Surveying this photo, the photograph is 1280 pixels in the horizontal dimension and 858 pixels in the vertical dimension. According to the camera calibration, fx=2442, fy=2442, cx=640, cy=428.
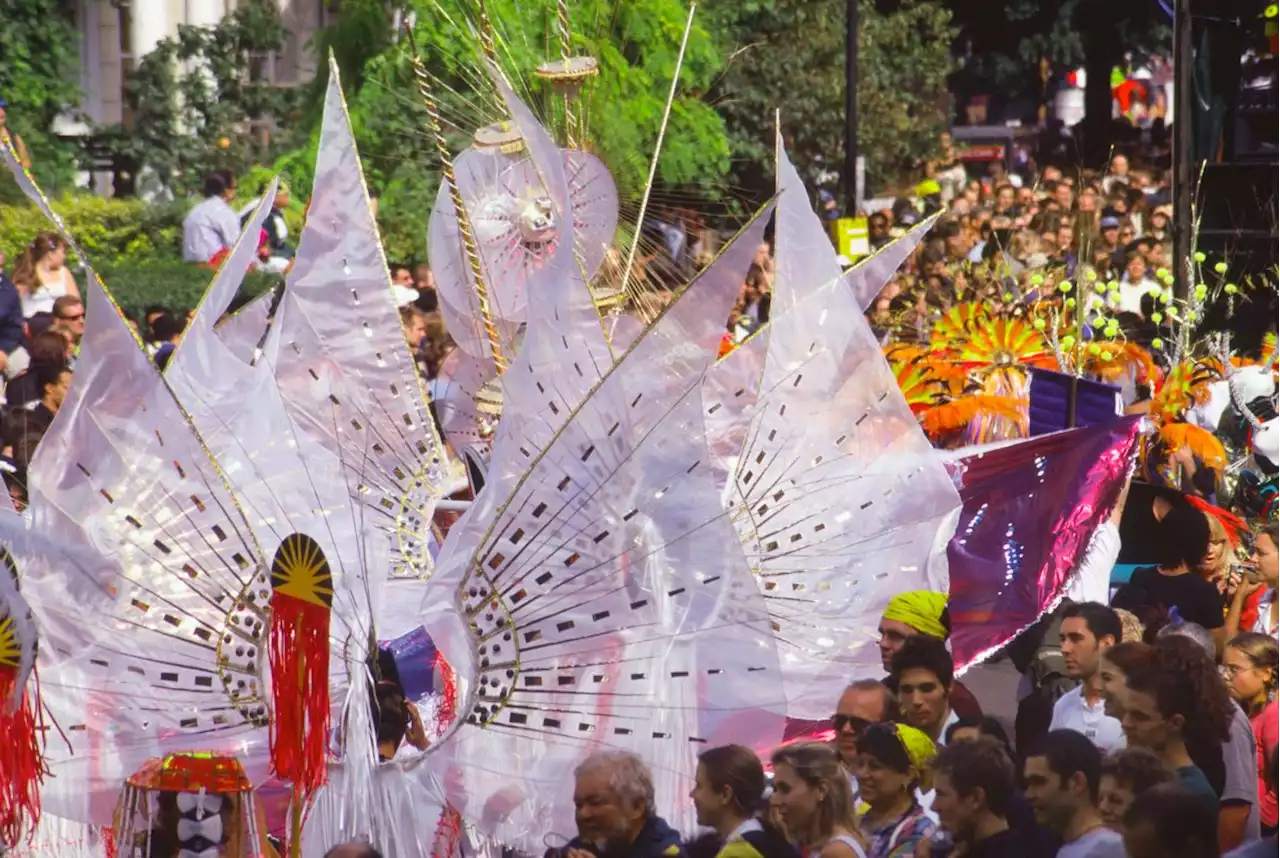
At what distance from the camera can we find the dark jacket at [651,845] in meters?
5.04

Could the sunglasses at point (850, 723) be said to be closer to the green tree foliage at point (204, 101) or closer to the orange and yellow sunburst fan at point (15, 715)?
the orange and yellow sunburst fan at point (15, 715)

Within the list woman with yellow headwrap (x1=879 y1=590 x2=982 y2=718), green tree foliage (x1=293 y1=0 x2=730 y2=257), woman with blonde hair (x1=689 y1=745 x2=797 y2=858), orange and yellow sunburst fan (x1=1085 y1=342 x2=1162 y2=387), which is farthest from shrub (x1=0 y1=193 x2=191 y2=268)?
woman with blonde hair (x1=689 y1=745 x2=797 y2=858)

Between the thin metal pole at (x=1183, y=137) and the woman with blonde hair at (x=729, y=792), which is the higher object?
Answer: the thin metal pole at (x=1183, y=137)

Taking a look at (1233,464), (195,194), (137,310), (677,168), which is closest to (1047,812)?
(1233,464)

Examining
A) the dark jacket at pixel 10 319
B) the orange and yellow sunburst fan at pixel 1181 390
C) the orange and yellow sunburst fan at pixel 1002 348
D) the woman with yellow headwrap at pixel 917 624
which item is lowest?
the woman with yellow headwrap at pixel 917 624

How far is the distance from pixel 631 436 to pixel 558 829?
939 millimetres

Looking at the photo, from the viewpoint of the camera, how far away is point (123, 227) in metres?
16.5

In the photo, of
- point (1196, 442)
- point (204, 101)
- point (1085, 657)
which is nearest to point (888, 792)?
point (1085, 657)

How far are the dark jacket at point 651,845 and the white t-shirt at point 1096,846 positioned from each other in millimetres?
788

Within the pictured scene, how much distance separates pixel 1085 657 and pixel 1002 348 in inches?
142

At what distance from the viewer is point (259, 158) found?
60.3 ft

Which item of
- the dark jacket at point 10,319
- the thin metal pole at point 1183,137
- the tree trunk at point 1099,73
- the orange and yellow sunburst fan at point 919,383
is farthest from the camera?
the tree trunk at point 1099,73

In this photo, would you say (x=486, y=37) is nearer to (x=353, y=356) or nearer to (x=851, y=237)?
(x=353, y=356)

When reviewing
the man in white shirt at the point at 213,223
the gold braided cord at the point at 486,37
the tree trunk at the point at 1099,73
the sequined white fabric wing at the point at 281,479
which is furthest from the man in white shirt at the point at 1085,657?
A: the tree trunk at the point at 1099,73
